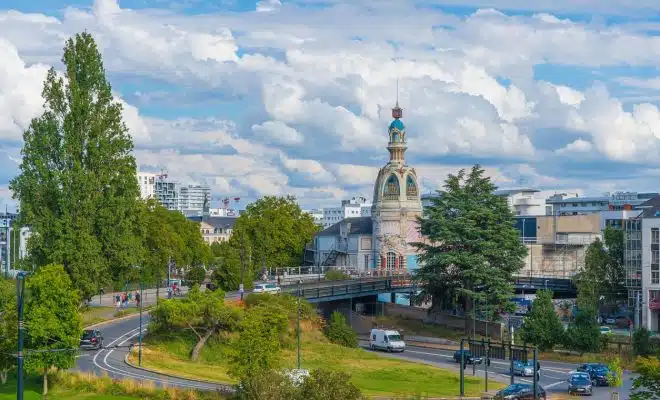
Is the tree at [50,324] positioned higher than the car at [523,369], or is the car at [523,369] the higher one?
the tree at [50,324]

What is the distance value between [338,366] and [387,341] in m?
13.6

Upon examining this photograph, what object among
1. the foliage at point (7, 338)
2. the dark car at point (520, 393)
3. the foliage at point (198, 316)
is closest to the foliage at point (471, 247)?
the foliage at point (198, 316)

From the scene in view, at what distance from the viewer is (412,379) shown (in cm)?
6372

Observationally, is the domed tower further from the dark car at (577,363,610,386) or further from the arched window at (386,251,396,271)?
the dark car at (577,363,610,386)

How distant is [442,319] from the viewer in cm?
9612

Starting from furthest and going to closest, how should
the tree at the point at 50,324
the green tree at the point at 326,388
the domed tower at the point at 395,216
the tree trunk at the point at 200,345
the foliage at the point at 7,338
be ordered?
1. the domed tower at the point at 395,216
2. the tree trunk at the point at 200,345
3. the foliage at the point at 7,338
4. the tree at the point at 50,324
5. the green tree at the point at 326,388

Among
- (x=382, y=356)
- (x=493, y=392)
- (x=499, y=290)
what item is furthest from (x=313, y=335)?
(x=493, y=392)

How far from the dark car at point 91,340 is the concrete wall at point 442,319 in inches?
1285

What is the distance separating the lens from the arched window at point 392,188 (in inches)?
5143

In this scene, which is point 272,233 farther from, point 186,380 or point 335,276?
point 186,380

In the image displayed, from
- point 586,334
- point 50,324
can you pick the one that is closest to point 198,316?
point 50,324

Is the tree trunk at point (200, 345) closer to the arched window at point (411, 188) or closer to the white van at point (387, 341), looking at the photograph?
the white van at point (387, 341)

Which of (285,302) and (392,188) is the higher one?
(392,188)

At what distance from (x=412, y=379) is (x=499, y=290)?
25164 mm
